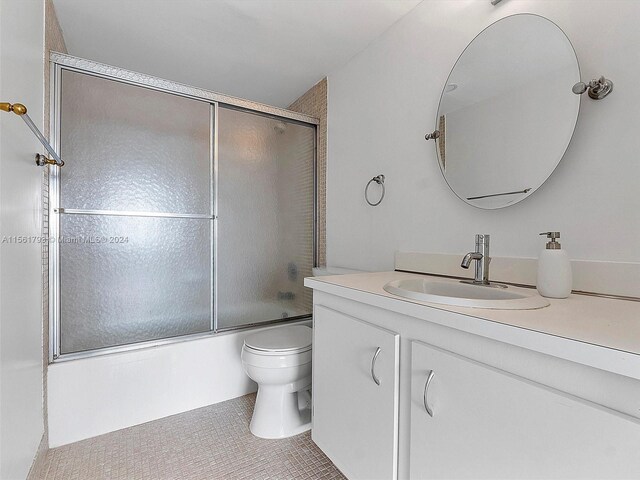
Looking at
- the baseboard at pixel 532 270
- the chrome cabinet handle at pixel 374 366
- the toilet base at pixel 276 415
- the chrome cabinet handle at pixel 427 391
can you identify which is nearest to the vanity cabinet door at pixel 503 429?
the chrome cabinet handle at pixel 427 391

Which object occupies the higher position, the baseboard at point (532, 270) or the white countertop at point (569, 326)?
the baseboard at point (532, 270)

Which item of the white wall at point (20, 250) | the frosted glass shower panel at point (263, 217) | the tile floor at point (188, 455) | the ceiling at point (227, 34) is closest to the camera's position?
the white wall at point (20, 250)

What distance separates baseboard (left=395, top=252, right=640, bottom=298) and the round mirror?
24 cm

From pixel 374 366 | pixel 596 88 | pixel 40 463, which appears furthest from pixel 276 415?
pixel 596 88

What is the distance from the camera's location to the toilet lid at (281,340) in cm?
158

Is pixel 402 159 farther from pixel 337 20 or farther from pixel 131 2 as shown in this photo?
pixel 131 2

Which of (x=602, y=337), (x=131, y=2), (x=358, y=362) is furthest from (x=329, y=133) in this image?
(x=602, y=337)

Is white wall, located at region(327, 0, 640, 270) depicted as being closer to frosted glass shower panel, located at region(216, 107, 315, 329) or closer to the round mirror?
the round mirror

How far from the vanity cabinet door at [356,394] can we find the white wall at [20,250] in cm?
97

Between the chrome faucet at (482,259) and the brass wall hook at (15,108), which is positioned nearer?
the brass wall hook at (15,108)

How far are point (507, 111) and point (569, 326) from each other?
90 cm

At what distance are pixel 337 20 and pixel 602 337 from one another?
1.82 metres

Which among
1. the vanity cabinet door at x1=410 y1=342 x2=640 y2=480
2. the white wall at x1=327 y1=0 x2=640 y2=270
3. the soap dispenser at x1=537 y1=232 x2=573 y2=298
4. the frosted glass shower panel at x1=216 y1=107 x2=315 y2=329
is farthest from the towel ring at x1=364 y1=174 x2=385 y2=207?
the vanity cabinet door at x1=410 y1=342 x2=640 y2=480

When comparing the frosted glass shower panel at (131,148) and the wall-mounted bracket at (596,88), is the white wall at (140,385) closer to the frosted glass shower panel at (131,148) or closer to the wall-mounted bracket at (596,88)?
the frosted glass shower panel at (131,148)
